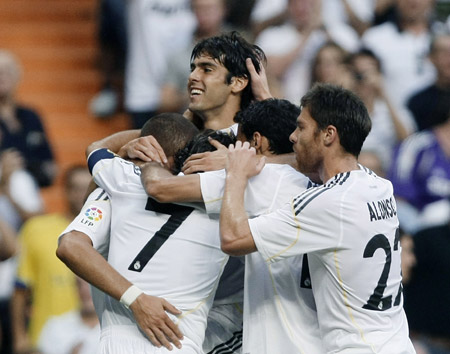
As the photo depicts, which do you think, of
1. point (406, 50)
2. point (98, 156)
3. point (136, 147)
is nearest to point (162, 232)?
point (136, 147)

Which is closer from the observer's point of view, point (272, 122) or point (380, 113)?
point (272, 122)

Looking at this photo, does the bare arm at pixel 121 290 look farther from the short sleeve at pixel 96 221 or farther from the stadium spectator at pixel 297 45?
the stadium spectator at pixel 297 45

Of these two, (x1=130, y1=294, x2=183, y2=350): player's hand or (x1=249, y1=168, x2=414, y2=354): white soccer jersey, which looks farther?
(x1=130, y1=294, x2=183, y2=350): player's hand

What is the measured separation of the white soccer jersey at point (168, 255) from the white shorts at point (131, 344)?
0.12 ft

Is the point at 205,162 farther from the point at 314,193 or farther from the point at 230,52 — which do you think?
the point at 230,52

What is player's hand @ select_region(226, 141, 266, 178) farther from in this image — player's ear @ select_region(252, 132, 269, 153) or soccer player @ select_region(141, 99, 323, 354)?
player's ear @ select_region(252, 132, 269, 153)

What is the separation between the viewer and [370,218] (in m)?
5.47

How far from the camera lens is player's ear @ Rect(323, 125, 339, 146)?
556 cm

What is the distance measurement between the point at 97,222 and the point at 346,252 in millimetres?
1311

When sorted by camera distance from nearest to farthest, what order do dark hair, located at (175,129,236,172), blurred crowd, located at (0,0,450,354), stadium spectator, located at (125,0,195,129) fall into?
dark hair, located at (175,129,236,172)
blurred crowd, located at (0,0,450,354)
stadium spectator, located at (125,0,195,129)

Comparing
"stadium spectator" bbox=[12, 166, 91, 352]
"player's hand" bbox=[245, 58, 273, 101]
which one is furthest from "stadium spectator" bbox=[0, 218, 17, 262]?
"player's hand" bbox=[245, 58, 273, 101]

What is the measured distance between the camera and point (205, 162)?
5656mm

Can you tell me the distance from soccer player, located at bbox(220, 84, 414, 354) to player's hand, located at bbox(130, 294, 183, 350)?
18.8 inches

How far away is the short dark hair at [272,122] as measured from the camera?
5832 millimetres
